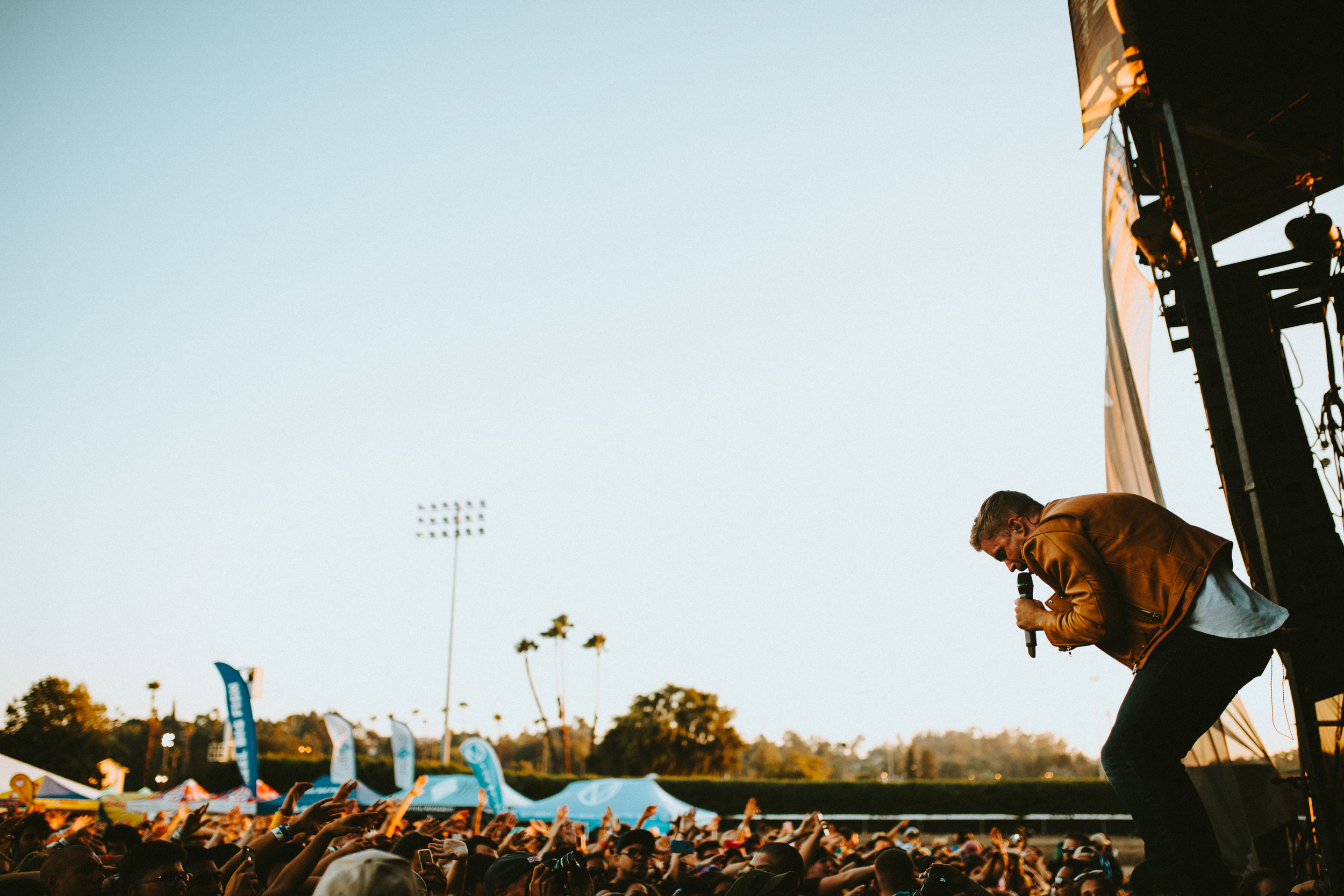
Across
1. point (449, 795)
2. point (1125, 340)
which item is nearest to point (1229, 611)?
point (1125, 340)

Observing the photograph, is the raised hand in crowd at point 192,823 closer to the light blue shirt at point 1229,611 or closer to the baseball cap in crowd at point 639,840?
the baseball cap in crowd at point 639,840

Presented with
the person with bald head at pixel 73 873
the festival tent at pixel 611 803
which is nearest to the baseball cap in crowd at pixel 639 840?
the person with bald head at pixel 73 873

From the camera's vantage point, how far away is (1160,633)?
249 cm

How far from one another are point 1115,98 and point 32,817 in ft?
27.1

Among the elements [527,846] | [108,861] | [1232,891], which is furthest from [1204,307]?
[108,861]

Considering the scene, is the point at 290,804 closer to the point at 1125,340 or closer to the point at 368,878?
the point at 368,878

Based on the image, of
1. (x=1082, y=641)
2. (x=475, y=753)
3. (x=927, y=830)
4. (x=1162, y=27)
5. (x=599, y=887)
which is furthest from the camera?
(x=927, y=830)

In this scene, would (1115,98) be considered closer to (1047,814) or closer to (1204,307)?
→ (1204,307)

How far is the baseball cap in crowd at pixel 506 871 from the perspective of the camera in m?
3.66

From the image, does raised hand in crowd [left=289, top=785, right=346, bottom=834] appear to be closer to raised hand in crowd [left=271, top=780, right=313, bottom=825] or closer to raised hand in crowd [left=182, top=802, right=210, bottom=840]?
raised hand in crowd [left=271, top=780, right=313, bottom=825]

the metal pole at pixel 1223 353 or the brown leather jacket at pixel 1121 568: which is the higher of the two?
the metal pole at pixel 1223 353

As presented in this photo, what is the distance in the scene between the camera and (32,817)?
571cm

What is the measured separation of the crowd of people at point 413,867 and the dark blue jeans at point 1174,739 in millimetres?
242

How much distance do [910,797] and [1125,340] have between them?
31.0m
